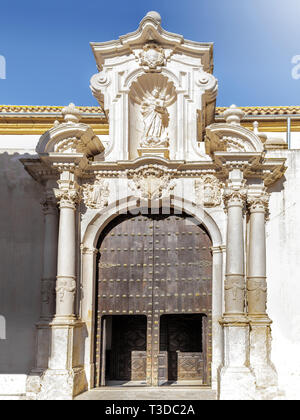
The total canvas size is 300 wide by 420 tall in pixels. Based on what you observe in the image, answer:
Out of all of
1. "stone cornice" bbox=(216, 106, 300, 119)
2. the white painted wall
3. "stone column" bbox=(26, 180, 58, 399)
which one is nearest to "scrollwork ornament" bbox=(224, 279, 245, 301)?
the white painted wall

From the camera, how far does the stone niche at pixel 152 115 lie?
1221 centimetres

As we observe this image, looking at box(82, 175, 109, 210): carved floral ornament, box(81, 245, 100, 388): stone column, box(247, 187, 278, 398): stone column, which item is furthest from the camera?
box(82, 175, 109, 210): carved floral ornament

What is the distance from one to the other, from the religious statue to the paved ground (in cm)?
481

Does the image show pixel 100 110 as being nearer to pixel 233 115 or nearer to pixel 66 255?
pixel 233 115

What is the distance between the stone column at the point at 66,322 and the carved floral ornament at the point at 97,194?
26 centimetres

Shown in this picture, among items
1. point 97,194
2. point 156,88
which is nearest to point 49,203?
point 97,194

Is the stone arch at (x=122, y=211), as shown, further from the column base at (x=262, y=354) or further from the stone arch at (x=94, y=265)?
the column base at (x=262, y=354)

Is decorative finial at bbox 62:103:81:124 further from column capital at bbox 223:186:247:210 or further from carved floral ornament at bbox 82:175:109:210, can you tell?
column capital at bbox 223:186:247:210

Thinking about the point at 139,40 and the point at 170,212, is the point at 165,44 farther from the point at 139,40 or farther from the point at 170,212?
the point at 170,212

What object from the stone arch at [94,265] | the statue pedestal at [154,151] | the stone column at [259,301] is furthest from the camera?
the statue pedestal at [154,151]

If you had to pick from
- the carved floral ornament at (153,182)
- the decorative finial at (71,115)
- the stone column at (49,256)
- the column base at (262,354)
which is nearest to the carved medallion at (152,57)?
the decorative finial at (71,115)

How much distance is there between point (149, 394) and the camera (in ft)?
36.0

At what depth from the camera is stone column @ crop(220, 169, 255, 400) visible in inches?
406

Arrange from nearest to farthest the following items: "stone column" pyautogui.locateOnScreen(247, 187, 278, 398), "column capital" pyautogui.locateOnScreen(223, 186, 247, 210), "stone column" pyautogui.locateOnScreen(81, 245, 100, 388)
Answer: "stone column" pyautogui.locateOnScreen(247, 187, 278, 398), "column capital" pyautogui.locateOnScreen(223, 186, 247, 210), "stone column" pyautogui.locateOnScreen(81, 245, 100, 388)
